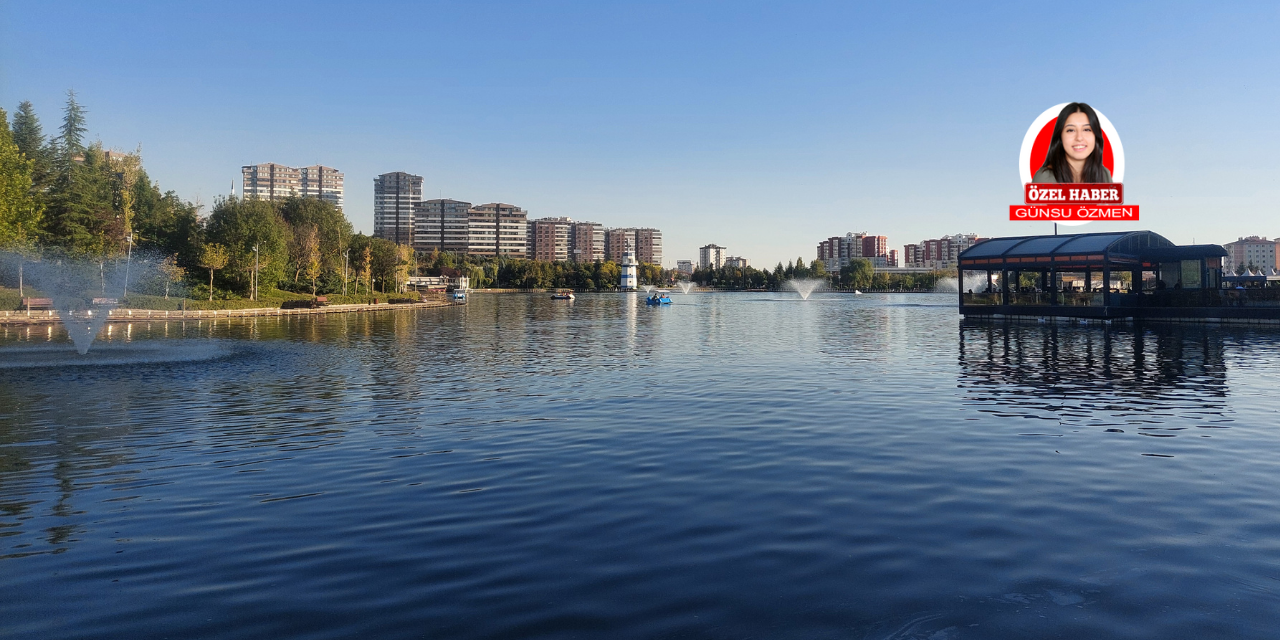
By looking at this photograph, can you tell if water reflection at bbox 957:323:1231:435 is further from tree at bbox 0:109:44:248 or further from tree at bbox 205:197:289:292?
tree at bbox 205:197:289:292

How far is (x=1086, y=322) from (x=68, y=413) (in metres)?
76.5

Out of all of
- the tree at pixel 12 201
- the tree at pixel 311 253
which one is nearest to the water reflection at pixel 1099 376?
the tree at pixel 12 201

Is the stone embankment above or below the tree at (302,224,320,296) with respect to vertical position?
below

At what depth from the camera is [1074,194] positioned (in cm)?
4581

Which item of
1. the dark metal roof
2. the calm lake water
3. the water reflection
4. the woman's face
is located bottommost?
the calm lake water

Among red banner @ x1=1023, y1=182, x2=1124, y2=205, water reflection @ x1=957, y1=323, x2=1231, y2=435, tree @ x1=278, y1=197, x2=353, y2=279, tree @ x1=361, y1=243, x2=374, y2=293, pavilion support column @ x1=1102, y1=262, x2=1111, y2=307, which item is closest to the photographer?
water reflection @ x1=957, y1=323, x2=1231, y2=435

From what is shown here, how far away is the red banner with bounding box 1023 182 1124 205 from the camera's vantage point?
142 ft

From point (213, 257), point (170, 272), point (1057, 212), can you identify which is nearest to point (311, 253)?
point (213, 257)

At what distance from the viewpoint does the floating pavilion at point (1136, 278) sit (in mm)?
62812

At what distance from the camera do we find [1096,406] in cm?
2306

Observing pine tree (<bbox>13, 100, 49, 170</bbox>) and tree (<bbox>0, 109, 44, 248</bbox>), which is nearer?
tree (<bbox>0, 109, 44, 248</bbox>)

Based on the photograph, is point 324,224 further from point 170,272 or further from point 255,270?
point 170,272

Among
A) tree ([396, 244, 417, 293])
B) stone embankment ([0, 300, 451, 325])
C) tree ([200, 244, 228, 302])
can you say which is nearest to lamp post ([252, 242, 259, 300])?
tree ([200, 244, 228, 302])

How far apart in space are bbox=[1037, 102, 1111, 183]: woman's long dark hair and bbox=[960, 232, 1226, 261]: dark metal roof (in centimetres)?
2084
